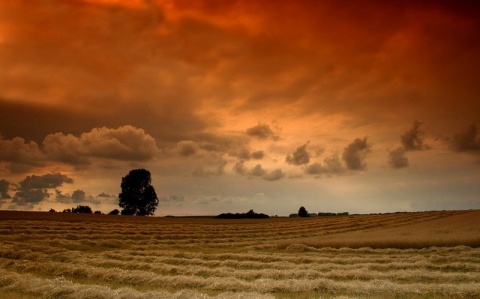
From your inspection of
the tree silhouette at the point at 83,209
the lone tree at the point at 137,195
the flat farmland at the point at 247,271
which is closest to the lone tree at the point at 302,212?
the lone tree at the point at 137,195

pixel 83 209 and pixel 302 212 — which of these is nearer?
pixel 83 209

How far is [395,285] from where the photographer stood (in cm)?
1088

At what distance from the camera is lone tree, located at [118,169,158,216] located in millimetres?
67438

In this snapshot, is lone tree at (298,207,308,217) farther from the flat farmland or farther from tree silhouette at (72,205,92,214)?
the flat farmland

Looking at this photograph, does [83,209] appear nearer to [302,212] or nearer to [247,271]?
[302,212]

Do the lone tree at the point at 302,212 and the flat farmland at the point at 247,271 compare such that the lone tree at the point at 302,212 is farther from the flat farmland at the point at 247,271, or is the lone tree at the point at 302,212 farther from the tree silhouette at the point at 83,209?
the flat farmland at the point at 247,271

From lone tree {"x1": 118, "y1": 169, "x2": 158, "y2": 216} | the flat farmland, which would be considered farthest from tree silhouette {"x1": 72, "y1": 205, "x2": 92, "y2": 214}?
the flat farmland

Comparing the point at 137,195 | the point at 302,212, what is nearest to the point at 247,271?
the point at 137,195

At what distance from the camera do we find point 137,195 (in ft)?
222

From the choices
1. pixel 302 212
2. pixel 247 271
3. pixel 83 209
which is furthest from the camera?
pixel 302 212

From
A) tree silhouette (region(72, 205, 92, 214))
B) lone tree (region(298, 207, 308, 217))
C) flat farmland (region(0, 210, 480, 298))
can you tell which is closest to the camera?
flat farmland (region(0, 210, 480, 298))

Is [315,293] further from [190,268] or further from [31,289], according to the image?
[31,289]

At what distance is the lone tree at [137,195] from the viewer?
2655 inches

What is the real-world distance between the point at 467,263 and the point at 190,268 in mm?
9382
